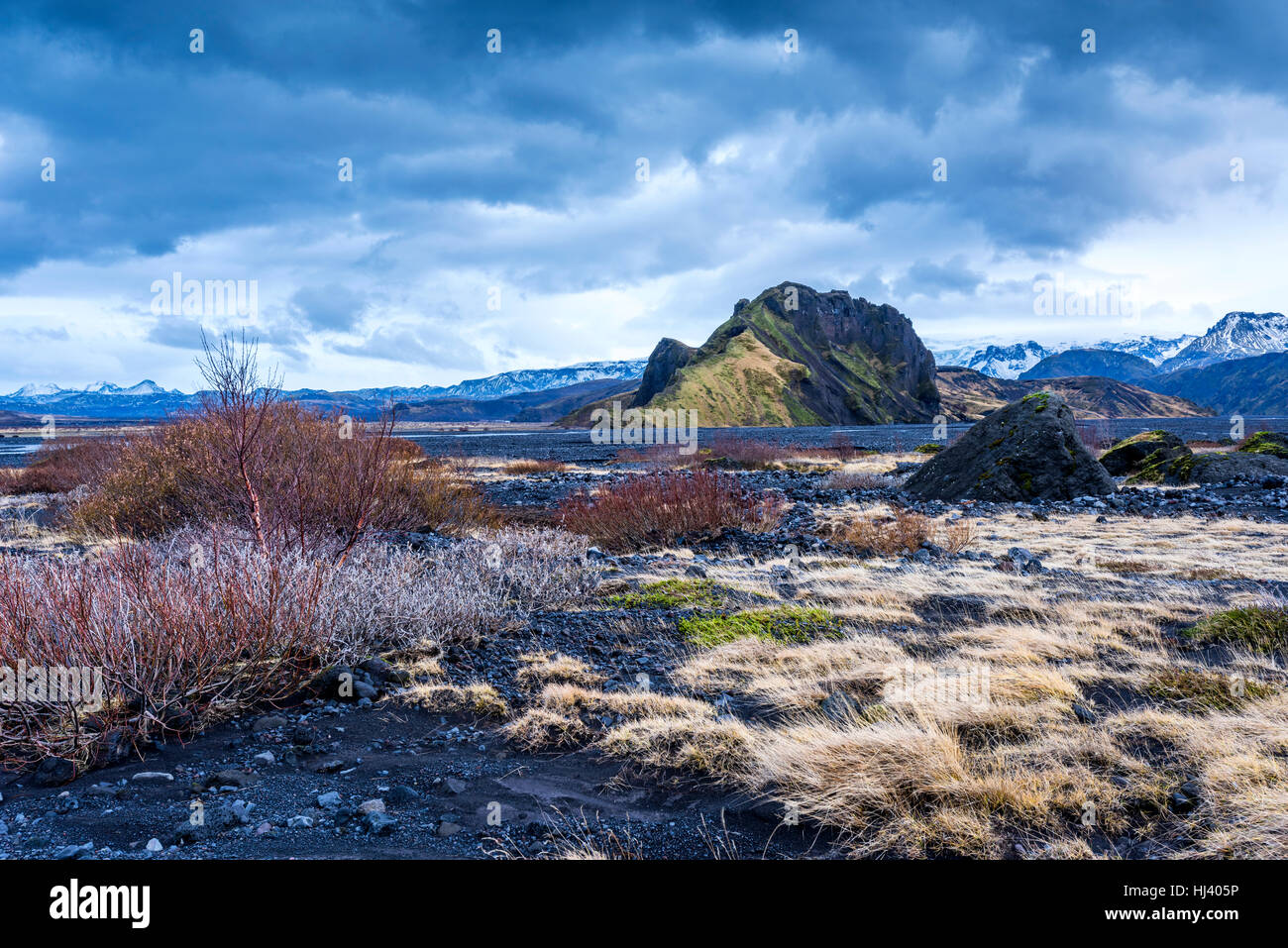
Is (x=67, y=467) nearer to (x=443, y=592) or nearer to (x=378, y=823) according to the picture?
(x=443, y=592)

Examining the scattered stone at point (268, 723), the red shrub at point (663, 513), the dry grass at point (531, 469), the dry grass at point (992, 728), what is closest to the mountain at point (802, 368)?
the dry grass at point (531, 469)

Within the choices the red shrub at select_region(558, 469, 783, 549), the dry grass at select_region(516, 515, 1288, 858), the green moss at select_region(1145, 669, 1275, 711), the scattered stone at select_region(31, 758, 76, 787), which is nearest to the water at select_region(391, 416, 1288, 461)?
the red shrub at select_region(558, 469, 783, 549)

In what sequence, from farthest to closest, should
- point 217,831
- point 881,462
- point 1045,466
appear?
point 881,462
point 1045,466
point 217,831

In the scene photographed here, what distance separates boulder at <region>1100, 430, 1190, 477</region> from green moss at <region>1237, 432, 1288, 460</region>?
1.90 meters

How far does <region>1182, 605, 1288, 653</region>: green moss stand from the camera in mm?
5410

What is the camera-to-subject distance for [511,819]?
3385 millimetres

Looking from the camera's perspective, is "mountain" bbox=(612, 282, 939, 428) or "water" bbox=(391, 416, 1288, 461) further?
"mountain" bbox=(612, 282, 939, 428)

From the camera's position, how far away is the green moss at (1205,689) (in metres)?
4.29

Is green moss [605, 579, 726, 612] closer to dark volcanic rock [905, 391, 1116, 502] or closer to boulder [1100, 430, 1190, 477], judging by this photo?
dark volcanic rock [905, 391, 1116, 502]
